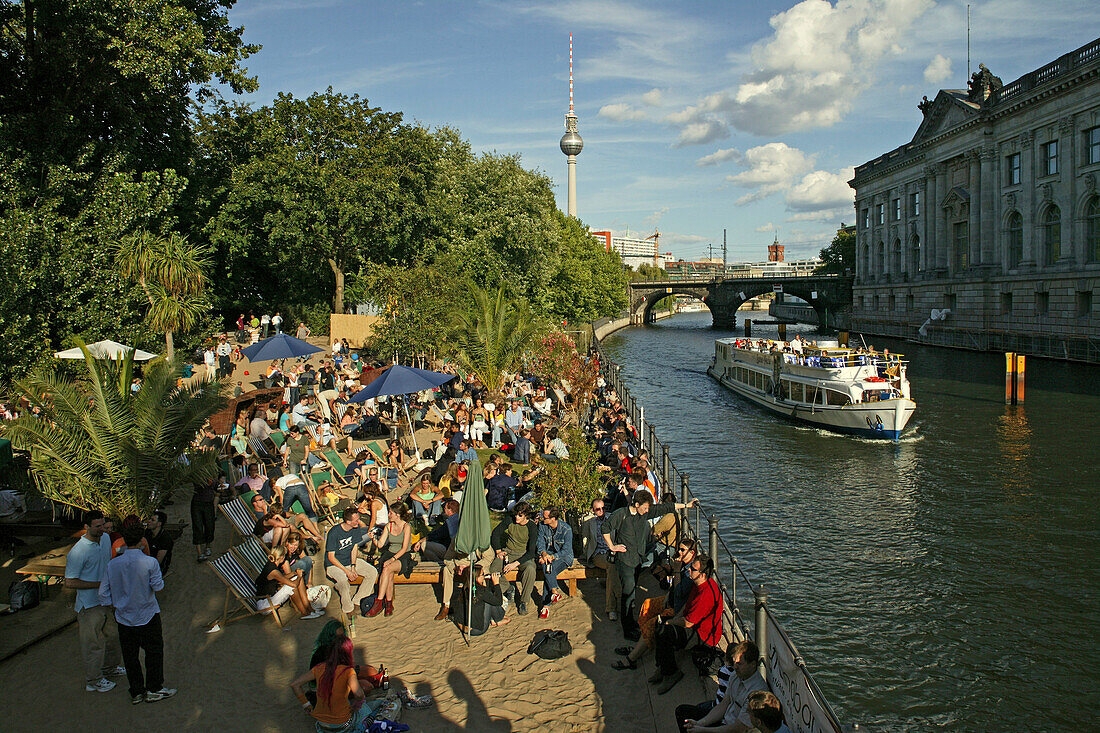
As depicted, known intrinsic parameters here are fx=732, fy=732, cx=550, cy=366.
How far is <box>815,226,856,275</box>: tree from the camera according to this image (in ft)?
359

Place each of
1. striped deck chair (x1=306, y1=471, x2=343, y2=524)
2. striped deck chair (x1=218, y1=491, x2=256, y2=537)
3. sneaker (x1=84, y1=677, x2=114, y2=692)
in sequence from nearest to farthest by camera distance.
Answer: sneaker (x1=84, y1=677, x2=114, y2=692) → striped deck chair (x1=218, y1=491, x2=256, y2=537) → striped deck chair (x1=306, y1=471, x2=343, y2=524)

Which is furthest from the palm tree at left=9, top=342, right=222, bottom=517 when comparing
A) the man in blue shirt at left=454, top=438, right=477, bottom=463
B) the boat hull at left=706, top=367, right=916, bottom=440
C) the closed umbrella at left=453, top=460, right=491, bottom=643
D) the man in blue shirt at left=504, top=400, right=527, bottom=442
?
the boat hull at left=706, top=367, right=916, bottom=440

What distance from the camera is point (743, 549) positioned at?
16.5 meters

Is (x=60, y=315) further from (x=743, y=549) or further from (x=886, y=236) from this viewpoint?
(x=886, y=236)

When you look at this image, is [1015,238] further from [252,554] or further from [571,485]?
[252,554]

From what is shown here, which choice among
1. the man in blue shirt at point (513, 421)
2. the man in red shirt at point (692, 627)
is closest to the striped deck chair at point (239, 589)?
the man in red shirt at point (692, 627)

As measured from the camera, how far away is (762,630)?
7.24 metres

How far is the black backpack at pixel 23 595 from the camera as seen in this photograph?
9.70 m

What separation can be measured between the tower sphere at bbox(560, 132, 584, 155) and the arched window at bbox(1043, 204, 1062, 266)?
119 m

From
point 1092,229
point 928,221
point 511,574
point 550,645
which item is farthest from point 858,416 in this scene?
point 928,221

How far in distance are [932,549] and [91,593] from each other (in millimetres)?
16078

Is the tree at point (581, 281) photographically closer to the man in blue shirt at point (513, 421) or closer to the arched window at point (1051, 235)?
the man in blue shirt at point (513, 421)

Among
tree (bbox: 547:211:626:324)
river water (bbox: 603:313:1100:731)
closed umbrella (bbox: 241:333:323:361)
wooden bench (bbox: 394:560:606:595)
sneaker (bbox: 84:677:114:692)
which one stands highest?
tree (bbox: 547:211:626:324)

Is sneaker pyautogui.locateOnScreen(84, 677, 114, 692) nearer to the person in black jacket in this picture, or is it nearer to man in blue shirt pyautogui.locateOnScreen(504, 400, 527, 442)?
the person in black jacket
